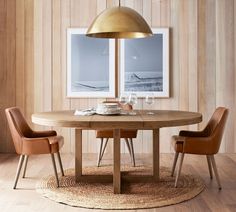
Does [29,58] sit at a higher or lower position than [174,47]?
lower

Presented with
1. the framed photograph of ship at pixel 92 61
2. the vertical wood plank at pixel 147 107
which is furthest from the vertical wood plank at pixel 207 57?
the framed photograph of ship at pixel 92 61

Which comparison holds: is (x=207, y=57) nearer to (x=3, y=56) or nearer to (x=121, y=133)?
(x=121, y=133)

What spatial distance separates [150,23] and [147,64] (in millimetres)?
578

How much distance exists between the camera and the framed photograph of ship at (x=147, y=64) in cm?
571

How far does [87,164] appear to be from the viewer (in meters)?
5.07

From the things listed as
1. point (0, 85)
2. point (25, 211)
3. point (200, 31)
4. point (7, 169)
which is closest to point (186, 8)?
point (200, 31)

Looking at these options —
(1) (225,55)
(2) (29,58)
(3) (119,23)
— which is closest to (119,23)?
(3) (119,23)

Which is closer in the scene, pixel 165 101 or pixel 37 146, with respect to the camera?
pixel 37 146

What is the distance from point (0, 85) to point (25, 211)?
117 inches

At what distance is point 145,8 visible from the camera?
576cm

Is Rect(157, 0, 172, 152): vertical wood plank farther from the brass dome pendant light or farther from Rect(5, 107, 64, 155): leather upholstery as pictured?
Rect(5, 107, 64, 155): leather upholstery

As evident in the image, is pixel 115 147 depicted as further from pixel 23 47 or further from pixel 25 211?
pixel 23 47

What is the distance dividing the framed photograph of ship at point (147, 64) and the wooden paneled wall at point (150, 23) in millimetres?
115

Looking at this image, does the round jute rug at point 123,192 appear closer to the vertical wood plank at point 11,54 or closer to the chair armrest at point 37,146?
the chair armrest at point 37,146
